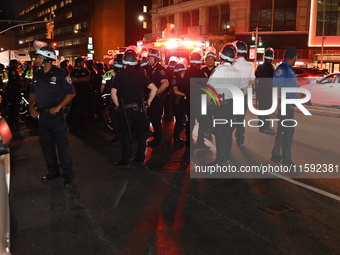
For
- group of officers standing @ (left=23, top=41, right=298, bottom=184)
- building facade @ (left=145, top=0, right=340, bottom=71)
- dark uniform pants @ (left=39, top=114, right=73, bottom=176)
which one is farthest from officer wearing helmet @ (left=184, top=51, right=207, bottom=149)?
building facade @ (left=145, top=0, right=340, bottom=71)

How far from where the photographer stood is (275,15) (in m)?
42.5

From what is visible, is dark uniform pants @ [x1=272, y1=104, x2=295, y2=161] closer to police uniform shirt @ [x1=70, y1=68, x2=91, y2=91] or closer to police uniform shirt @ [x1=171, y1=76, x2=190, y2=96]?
police uniform shirt @ [x1=171, y1=76, x2=190, y2=96]

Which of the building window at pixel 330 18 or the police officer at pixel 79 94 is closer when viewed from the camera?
the police officer at pixel 79 94

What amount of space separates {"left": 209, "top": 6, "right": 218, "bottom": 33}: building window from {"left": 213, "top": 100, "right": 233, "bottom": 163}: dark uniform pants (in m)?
41.7

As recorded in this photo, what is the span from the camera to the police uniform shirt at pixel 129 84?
659cm

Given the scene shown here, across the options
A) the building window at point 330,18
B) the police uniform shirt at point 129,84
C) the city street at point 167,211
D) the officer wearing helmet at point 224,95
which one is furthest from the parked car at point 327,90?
the building window at point 330,18

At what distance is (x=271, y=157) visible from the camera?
7.16 metres

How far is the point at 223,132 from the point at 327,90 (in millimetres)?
11904

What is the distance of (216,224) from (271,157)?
10.2 feet

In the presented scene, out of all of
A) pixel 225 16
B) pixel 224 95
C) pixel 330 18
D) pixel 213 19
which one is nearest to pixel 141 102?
pixel 224 95

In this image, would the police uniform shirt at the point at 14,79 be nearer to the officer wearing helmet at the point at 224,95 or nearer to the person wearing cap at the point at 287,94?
the officer wearing helmet at the point at 224,95

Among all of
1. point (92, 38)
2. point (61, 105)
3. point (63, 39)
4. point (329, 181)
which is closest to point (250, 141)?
point (329, 181)

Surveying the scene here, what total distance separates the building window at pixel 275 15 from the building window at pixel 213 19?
4817 mm

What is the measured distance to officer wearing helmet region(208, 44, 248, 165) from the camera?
6422 mm
